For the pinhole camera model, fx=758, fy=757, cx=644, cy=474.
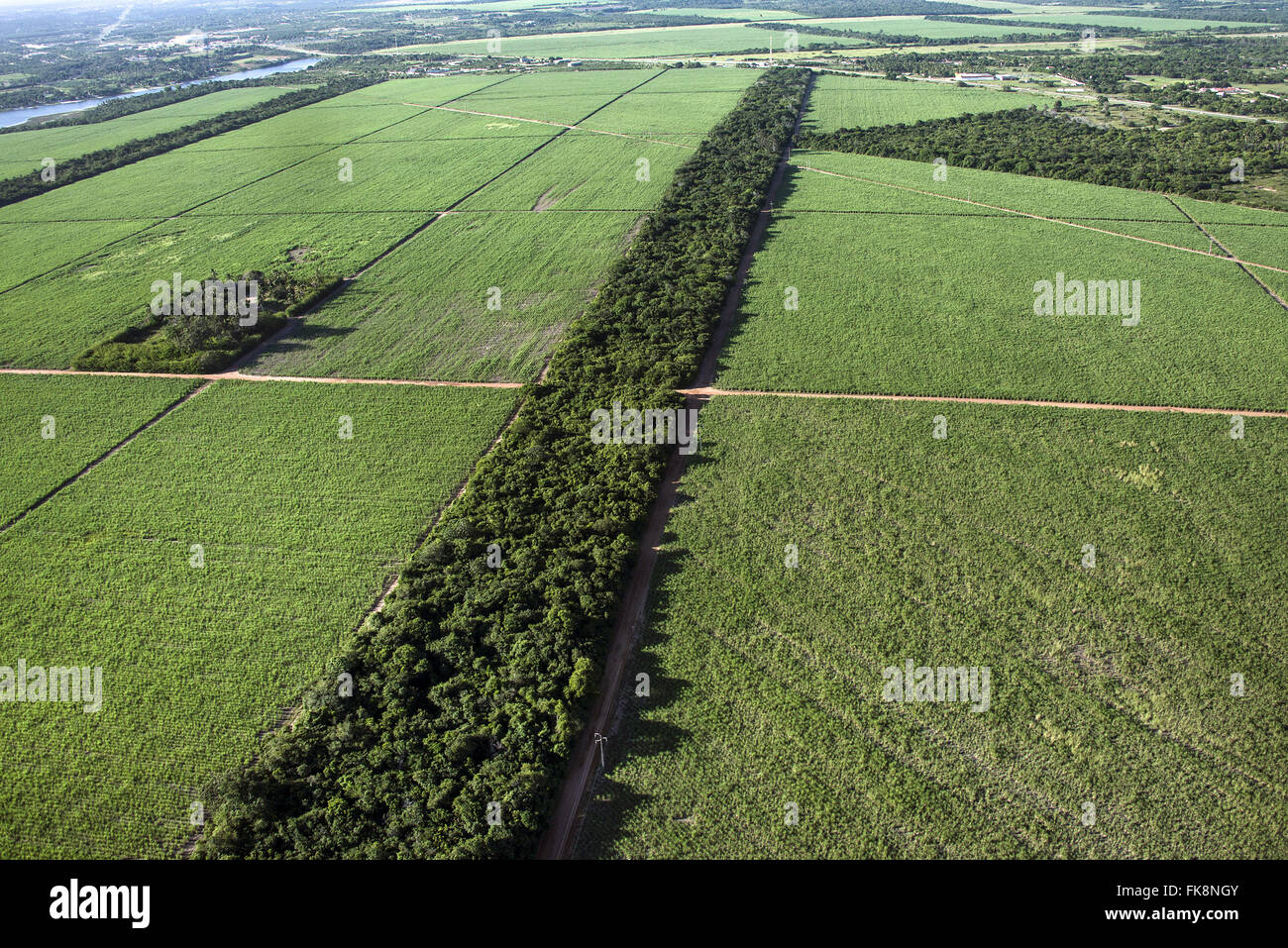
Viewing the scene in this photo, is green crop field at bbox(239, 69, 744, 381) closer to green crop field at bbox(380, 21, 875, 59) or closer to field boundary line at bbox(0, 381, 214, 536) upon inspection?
field boundary line at bbox(0, 381, 214, 536)

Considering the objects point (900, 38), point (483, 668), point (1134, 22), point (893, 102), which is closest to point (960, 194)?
point (893, 102)

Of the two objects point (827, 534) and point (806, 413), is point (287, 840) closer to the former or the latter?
point (827, 534)

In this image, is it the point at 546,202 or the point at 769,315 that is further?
the point at 546,202

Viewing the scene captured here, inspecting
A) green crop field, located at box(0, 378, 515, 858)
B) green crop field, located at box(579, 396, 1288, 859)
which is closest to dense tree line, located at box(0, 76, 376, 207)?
green crop field, located at box(0, 378, 515, 858)

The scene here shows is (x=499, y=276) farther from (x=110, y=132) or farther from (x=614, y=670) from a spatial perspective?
(x=110, y=132)
